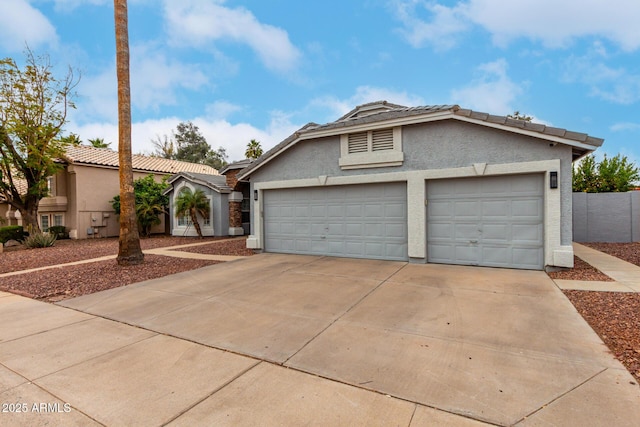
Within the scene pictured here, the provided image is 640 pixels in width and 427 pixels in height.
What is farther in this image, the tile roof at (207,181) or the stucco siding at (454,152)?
the tile roof at (207,181)

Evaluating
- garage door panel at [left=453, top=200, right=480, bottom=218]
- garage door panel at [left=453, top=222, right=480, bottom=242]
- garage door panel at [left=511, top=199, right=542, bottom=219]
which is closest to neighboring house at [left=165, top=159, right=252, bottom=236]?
garage door panel at [left=453, top=200, right=480, bottom=218]

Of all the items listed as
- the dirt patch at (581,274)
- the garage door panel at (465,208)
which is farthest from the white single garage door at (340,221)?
the dirt patch at (581,274)

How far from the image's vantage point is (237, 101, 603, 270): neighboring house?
283 inches

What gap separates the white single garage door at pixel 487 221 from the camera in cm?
744

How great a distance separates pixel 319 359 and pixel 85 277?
739 cm

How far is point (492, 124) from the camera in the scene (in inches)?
293

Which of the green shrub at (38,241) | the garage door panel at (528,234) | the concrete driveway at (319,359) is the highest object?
the garage door panel at (528,234)

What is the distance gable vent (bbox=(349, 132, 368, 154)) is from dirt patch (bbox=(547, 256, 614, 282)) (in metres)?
5.73

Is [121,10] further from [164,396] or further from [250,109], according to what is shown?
[250,109]

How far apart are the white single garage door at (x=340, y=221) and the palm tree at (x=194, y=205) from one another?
7279mm

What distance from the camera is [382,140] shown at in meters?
9.08

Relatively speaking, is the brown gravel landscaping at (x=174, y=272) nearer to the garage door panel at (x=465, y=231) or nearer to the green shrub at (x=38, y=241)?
the garage door panel at (x=465, y=231)

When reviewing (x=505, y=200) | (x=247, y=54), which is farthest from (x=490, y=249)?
(x=247, y=54)

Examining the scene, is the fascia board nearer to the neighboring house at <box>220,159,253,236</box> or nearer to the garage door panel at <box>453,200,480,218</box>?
the garage door panel at <box>453,200,480,218</box>
